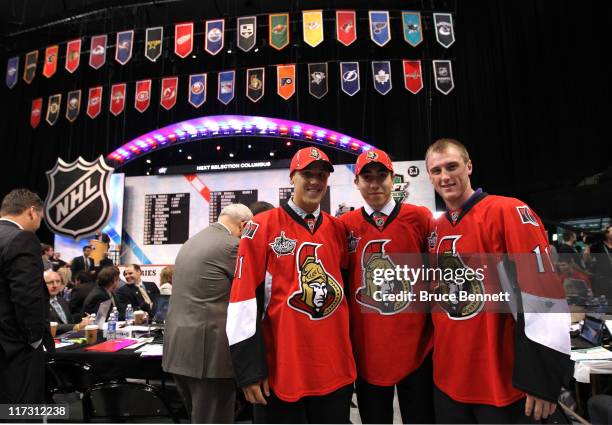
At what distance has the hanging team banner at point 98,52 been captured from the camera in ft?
24.6

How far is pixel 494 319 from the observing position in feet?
4.59

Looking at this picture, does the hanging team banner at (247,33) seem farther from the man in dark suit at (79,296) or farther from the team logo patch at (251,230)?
the team logo patch at (251,230)

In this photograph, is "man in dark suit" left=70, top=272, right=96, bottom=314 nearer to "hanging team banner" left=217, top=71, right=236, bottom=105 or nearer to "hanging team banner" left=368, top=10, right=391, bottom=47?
"hanging team banner" left=217, top=71, right=236, bottom=105

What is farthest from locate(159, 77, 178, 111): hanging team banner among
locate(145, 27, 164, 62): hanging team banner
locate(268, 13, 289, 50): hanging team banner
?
locate(268, 13, 289, 50): hanging team banner

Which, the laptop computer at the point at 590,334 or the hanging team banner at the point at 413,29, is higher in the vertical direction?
the hanging team banner at the point at 413,29

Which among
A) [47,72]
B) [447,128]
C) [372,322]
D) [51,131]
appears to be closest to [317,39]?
[447,128]

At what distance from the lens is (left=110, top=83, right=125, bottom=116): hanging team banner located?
8125 millimetres

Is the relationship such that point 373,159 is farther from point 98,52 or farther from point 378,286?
point 98,52

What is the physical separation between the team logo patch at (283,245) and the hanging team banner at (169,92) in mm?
7218

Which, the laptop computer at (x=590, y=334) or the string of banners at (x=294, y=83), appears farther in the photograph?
the string of banners at (x=294, y=83)

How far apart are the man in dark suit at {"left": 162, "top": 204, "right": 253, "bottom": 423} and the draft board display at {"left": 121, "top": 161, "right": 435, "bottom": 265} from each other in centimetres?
529

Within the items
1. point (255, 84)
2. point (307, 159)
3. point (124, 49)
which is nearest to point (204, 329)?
point (307, 159)

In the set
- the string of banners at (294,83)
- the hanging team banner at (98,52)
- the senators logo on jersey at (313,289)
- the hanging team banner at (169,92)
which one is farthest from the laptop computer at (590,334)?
the hanging team banner at (98,52)

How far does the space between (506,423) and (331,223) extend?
37.8 inches
